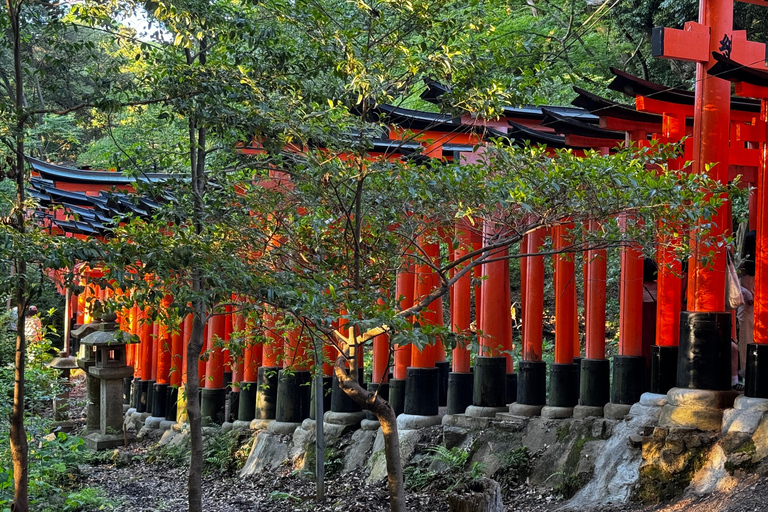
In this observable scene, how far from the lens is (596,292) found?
10.5 metres

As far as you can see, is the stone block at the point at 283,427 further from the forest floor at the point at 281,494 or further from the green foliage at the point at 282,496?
the green foliage at the point at 282,496

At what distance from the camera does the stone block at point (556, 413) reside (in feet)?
34.3

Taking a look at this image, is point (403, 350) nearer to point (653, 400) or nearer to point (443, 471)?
point (443, 471)

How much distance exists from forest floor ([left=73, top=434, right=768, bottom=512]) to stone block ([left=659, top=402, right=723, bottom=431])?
0.84 meters

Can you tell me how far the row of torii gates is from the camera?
8570mm

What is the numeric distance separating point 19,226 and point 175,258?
1322mm

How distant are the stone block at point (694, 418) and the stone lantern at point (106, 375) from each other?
37.7 feet

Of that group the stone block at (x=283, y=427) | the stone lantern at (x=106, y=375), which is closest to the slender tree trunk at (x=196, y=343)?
the stone block at (x=283, y=427)

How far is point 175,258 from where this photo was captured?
21.0ft

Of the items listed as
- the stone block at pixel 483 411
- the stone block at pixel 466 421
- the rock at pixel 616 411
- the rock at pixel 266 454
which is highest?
the rock at pixel 616 411

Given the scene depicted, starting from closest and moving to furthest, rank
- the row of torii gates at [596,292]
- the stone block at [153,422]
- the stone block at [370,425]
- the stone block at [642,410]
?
1. the row of torii gates at [596,292]
2. the stone block at [642,410]
3. the stone block at [370,425]
4. the stone block at [153,422]

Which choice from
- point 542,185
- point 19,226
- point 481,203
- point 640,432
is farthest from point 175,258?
point 640,432

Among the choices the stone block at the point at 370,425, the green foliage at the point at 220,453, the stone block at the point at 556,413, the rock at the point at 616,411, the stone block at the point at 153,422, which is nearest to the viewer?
the rock at the point at 616,411

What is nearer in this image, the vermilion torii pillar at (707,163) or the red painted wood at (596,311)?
the vermilion torii pillar at (707,163)
